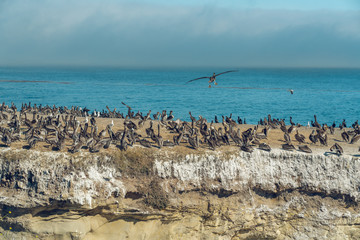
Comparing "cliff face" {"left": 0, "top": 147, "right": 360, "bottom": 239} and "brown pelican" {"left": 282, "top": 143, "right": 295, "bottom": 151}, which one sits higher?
"brown pelican" {"left": 282, "top": 143, "right": 295, "bottom": 151}

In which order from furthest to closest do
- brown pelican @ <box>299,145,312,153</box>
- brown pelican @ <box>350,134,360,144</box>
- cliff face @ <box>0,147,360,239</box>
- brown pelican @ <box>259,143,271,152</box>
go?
brown pelican @ <box>350,134,360,144</box> < brown pelican @ <box>299,145,312,153</box> < brown pelican @ <box>259,143,271,152</box> < cliff face @ <box>0,147,360,239</box>

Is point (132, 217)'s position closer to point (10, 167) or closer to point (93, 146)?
point (93, 146)

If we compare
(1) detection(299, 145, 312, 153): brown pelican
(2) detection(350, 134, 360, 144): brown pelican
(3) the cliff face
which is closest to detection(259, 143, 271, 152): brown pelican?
(3) the cliff face

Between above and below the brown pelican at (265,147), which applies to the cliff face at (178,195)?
below

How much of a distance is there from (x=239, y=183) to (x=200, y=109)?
53.1 m

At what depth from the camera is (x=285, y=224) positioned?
21.5m

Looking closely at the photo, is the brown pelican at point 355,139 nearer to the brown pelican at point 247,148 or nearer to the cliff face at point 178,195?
the cliff face at point 178,195

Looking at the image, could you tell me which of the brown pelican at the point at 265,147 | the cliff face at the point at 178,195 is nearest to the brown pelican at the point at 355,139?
the cliff face at the point at 178,195

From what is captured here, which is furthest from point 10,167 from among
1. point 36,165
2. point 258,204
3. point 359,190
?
point 359,190

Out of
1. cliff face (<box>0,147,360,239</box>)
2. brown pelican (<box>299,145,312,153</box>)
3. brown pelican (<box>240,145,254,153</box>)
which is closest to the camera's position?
cliff face (<box>0,147,360,239</box>)

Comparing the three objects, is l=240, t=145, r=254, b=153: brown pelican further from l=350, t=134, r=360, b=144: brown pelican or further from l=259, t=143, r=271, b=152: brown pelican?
l=350, t=134, r=360, b=144: brown pelican

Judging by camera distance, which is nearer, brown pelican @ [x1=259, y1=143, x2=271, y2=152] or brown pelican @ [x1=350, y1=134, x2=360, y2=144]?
brown pelican @ [x1=259, y1=143, x2=271, y2=152]

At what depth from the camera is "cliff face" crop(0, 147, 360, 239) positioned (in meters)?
18.6

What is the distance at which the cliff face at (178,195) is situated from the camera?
18.6 meters
